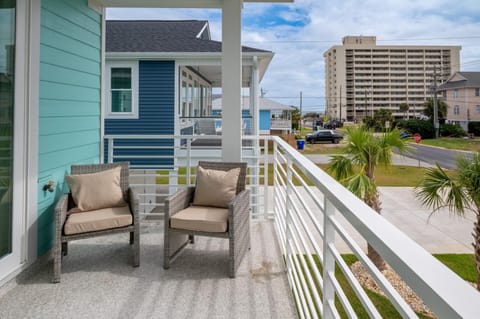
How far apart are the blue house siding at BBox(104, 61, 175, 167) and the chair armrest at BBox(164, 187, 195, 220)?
6.03 m

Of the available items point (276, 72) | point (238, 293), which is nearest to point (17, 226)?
point (238, 293)

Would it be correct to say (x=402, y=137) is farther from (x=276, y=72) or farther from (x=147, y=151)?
(x=276, y=72)

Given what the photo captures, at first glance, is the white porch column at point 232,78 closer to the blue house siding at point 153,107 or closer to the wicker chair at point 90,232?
the wicker chair at point 90,232

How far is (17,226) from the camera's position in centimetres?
264

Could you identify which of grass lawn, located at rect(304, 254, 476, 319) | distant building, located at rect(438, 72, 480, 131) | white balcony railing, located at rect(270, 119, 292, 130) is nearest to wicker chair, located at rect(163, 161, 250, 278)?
grass lawn, located at rect(304, 254, 476, 319)

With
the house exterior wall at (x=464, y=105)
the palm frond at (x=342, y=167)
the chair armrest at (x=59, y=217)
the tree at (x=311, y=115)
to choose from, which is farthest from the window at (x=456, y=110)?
the chair armrest at (x=59, y=217)

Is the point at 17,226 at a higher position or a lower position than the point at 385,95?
lower

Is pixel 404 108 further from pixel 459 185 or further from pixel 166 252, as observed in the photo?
pixel 166 252

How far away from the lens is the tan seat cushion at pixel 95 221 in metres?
2.66

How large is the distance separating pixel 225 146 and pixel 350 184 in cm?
234

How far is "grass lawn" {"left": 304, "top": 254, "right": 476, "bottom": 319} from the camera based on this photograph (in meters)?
4.45

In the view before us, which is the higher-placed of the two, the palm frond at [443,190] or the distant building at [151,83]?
the distant building at [151,83]

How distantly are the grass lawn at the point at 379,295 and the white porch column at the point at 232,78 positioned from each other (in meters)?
2.12

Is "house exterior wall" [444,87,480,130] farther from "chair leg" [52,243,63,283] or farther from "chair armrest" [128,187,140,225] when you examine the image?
"chair leg" [52,243,63,283]
